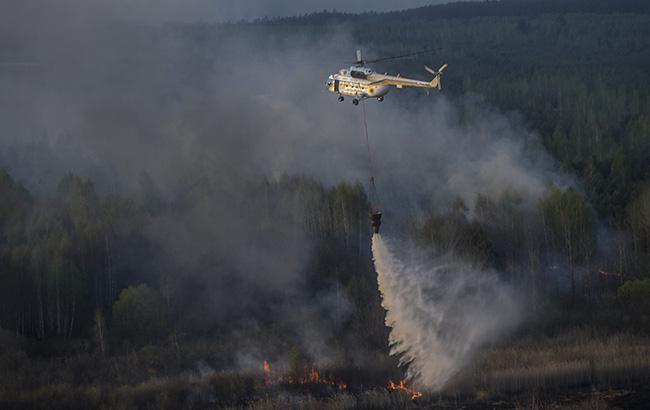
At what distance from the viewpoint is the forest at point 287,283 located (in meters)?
52.6

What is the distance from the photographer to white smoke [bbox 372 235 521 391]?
53.2 m

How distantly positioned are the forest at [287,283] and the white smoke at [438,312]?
107cm

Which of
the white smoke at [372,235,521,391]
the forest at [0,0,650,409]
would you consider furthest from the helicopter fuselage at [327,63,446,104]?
A: the forest at [0,0,650,409]

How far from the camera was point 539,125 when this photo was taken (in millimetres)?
100312

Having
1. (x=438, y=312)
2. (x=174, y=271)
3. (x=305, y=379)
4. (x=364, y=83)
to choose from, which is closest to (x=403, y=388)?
(x=305, y=379)

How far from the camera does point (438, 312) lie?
56.9m

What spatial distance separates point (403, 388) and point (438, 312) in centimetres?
647

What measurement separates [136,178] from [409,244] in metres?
30.8

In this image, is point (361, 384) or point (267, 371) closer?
point (361, 384)

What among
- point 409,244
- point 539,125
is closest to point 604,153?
point 539,125

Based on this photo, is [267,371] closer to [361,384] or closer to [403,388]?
[361,384]

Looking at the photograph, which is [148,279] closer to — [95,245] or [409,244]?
[95,245]

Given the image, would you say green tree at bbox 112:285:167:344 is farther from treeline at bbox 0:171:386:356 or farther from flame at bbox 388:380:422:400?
flame at bbox 388:380:422:400

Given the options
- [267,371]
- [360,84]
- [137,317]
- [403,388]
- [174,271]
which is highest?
[360,84]
